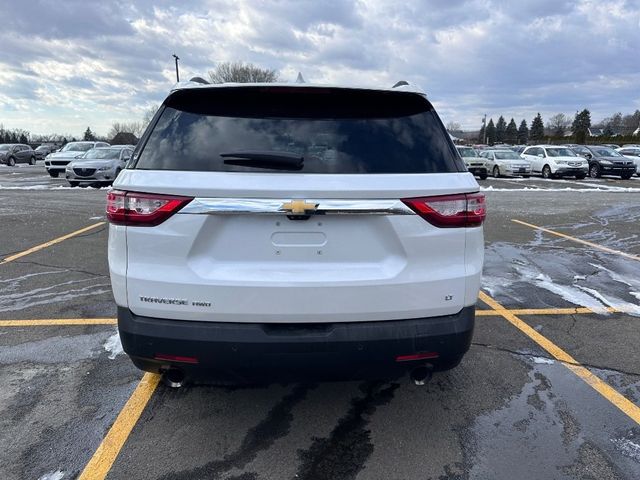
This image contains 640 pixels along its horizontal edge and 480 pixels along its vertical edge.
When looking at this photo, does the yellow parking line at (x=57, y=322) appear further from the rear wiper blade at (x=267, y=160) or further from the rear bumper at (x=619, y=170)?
the rear bumper at (x=619, y=170)

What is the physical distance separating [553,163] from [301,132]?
1071 inches

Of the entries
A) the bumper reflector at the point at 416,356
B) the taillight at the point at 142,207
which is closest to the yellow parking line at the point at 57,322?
the taillight at the point at 142,207

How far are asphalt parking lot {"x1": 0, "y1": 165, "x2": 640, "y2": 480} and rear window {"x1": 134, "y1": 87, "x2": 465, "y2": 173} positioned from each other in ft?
5.24

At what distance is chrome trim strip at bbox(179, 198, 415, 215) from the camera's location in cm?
234

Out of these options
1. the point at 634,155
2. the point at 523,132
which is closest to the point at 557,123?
the point at 523,132

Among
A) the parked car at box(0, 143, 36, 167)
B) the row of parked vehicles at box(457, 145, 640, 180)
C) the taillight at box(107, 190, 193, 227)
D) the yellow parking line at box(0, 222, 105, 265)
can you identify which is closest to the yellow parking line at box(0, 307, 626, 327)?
the taillight at box(107, 190, 193, 227)

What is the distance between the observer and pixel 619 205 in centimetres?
1455

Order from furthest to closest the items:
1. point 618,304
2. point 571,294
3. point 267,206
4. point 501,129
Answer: point 501,129, point 571,294, point 618,304, point 267,206

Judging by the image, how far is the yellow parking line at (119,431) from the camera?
260cm

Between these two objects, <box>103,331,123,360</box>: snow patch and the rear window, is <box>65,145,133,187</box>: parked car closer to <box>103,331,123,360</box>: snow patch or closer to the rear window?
<box>103,331,123,360</box>: snow patch

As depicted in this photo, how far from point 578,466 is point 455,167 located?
1779 millimetres

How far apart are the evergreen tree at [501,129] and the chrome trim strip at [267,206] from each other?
115626 millimetres

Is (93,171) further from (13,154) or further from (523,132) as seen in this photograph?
(523,132)

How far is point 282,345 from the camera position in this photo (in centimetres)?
244
